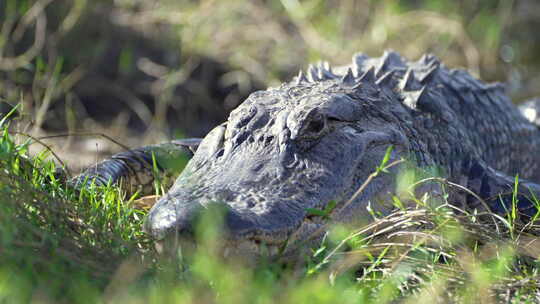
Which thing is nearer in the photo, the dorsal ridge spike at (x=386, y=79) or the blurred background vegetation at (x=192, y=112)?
the blurred background vegetation at (x=192, y=112)

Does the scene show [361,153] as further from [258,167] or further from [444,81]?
[444,81]

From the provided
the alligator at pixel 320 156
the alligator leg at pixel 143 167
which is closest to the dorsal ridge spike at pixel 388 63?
the alligator at pixel 320 156

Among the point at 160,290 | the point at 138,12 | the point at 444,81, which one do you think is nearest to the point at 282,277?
the point at 160,290

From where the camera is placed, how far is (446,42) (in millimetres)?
7703

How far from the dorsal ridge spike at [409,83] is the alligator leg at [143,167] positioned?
1143 mm

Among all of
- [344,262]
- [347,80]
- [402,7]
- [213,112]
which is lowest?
[344,262]

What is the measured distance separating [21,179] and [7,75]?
161 inches

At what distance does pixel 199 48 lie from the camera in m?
6.94

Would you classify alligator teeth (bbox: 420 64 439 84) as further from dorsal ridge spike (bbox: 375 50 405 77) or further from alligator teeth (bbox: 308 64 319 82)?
alligator teeth (bbox: 308 64 319 82)

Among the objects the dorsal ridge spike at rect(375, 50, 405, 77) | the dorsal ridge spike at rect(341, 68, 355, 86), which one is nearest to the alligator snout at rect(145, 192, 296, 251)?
the dorsal ridge spike at rect(341, 68, 355, 86)

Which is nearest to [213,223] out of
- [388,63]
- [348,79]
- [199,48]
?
[348,79]

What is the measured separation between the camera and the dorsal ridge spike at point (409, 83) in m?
3.54

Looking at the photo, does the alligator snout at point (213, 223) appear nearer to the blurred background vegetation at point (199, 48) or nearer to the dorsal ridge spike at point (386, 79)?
the dorsal ridge spike at point (386, 79)

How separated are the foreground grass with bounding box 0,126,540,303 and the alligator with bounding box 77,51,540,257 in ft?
0.38
